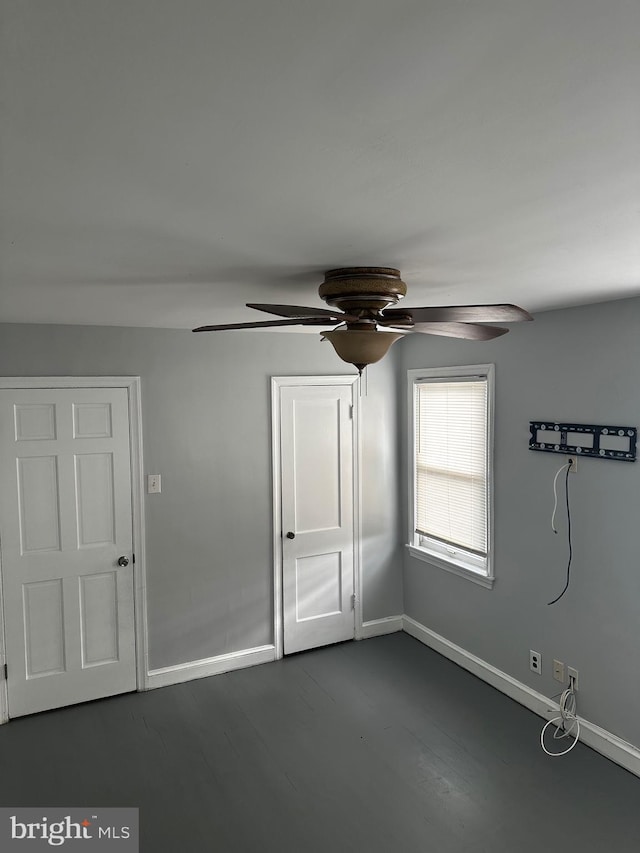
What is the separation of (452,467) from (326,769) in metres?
2.09

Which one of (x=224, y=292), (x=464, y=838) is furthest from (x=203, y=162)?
(x=464, y=838)

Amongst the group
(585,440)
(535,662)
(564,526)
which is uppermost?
(585,440)

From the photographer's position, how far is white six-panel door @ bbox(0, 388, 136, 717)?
142 inches

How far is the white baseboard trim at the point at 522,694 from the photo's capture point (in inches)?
122

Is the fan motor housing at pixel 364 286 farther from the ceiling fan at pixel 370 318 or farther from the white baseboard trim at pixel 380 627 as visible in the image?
the white baseboard trim at pixel 380 627

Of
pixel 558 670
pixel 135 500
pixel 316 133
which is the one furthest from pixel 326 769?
pixel 316 133

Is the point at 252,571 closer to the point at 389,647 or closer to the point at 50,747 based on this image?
the point at 389,647

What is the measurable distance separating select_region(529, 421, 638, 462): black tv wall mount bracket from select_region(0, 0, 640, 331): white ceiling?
4.04 ft

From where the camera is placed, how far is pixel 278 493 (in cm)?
433

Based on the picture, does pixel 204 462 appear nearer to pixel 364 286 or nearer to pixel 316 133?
pixel 364 286

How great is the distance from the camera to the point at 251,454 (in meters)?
4.22

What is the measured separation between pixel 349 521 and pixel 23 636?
231cm

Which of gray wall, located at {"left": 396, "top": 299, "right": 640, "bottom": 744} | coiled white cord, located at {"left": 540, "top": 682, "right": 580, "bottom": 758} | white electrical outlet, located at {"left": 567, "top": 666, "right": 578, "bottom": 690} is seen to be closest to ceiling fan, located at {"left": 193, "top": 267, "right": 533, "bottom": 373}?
gray wall, located at {"left": 396, "top": 299, "right": 640, "bottom": 744}

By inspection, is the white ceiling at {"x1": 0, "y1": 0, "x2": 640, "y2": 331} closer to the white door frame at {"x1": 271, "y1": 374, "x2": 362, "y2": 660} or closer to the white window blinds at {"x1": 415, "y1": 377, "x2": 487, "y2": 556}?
the white window blinds at {"x1": 415, "y1": 377, "x2": 487, "y2": 556}
